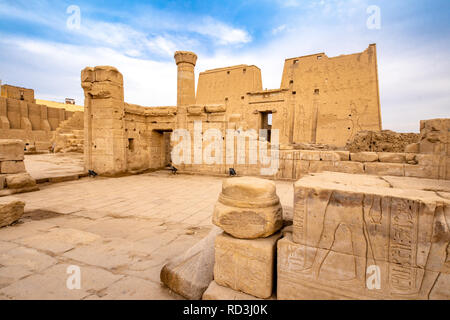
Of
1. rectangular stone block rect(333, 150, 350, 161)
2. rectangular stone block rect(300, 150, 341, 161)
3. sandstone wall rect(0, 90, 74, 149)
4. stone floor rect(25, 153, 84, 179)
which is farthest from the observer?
sandstone wall rect(0, 90, 74, 149)

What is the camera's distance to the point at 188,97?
1186 cm

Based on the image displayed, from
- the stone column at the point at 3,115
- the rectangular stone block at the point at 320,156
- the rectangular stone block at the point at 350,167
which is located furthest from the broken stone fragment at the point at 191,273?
the stone column at the point at 3,115

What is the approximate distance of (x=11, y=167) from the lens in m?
6.03

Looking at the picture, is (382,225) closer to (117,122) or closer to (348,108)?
(117,122)

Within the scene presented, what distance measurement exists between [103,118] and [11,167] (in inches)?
145

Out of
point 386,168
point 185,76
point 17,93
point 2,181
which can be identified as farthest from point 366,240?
point 17,93

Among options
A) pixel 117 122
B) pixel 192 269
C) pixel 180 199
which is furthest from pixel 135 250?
pixel 117 122

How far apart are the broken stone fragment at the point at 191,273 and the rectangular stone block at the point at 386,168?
4568mm

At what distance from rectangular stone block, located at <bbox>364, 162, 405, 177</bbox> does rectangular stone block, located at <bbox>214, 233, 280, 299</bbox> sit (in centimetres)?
428

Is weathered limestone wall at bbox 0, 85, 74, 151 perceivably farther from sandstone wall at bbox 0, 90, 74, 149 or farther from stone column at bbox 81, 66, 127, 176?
stone column at bbox 81, 66, 127, 176

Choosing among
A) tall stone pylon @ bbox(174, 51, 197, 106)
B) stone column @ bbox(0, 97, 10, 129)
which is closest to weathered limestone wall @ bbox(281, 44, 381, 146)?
tall stone pylon @ bbox(174, 51, 197, 106)

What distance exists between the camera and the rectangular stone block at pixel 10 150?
581cm

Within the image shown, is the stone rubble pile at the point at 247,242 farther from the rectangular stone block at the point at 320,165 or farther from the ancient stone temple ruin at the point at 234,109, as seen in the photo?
the ancient stone temple ruin at the point at 234,109

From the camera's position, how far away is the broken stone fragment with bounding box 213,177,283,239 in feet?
6.34
